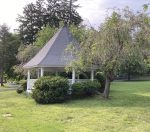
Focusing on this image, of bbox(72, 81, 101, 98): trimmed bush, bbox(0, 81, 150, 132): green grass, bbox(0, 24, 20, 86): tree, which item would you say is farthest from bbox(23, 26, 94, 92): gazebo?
bbox(0, 24, 20, 86): tree

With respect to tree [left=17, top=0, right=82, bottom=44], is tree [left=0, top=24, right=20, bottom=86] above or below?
below

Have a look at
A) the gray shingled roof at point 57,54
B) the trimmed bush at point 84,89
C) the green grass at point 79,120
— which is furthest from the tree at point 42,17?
the green grass at point 79,120

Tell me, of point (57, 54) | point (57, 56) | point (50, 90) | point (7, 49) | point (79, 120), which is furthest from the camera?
point (7, 49)

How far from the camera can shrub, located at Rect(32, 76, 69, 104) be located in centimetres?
2270

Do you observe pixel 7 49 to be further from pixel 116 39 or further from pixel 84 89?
pixel 116 39

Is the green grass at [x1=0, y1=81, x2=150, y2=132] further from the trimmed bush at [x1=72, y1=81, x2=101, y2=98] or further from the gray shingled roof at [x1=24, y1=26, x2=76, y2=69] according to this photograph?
the gray shingled roof at [x1=24, y1=26, x2=76, y2=69]

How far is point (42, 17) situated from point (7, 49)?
11848mm

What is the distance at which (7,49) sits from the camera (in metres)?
49.8

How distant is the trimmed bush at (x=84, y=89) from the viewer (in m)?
25.3

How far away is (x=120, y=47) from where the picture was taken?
76.5 ft

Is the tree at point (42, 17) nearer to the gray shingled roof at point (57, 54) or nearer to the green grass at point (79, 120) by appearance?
the gray shingled roof at point (57, 54)

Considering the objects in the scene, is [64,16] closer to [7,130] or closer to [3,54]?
[3,54]

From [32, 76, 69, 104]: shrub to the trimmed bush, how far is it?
157 centimetres

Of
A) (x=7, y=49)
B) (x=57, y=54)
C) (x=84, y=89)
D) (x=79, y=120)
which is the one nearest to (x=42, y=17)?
(x=7, y=49)
